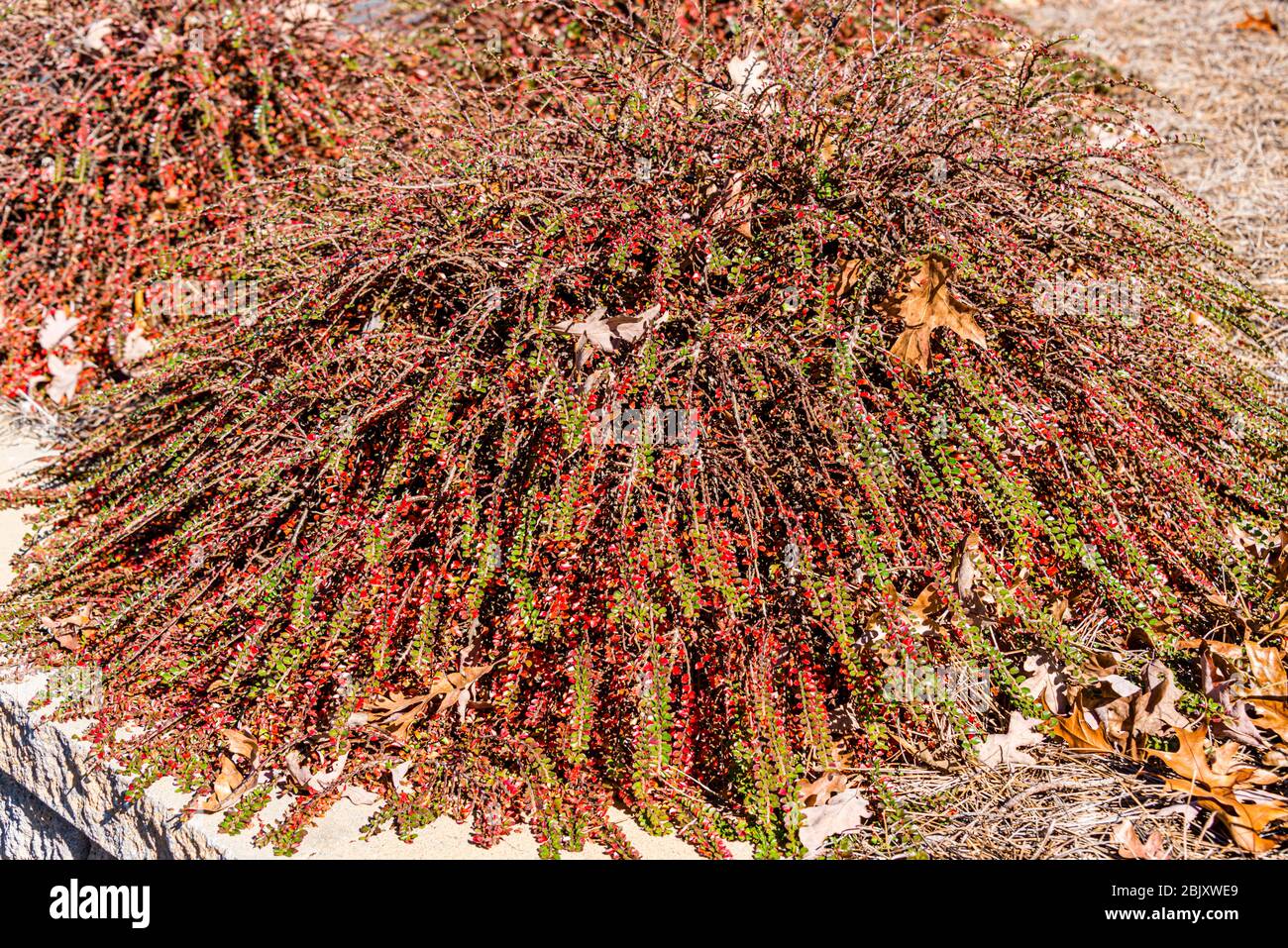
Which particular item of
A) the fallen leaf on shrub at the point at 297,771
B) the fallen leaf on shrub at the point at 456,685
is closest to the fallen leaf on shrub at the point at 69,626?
the fallen leaf on shrub at the point at 297,771

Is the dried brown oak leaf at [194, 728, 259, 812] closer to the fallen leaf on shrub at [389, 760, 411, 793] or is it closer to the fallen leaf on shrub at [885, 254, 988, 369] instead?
the fallen leaf on shrub at [389, 760, 411, 793]

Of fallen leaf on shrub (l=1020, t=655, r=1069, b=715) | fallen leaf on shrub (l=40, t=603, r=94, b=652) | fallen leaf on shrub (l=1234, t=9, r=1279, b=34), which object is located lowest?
fallen leaf on shrub (l=40, t=603, r=94, b=652)

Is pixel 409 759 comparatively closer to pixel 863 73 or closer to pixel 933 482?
pixel 933 482

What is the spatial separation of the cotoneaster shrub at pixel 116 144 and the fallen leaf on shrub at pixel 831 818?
2.76m

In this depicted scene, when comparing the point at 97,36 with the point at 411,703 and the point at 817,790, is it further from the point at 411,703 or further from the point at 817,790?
the point at 817,790

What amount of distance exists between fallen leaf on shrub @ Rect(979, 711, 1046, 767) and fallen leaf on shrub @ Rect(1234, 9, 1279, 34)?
4.94 metres

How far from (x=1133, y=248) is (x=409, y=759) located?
226 cm

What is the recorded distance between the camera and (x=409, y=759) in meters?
2.22

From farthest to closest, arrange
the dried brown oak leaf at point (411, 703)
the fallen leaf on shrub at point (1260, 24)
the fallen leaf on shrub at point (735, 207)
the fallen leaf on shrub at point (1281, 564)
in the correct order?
1. the fallen leaf on shrub at point (1260, 24)
2. the fallen leaf on shrub at point (735, 207)
3. the fallen leaf on shrub at point (1281, 564)
4. the dried brown oak leaf at point (411, 703)

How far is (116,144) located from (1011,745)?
3.61m

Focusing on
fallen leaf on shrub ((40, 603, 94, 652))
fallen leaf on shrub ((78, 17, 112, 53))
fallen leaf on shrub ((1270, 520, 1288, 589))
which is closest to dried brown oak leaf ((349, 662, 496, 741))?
fallen leaf on shrub ((40, 603, 94, 652))

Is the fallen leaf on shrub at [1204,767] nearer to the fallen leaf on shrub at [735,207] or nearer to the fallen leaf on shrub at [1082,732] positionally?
the fallen leaf on shrub at [1082,732]

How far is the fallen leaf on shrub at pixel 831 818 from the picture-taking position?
2.07 metres

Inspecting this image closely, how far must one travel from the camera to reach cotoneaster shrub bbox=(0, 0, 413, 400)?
3.65 metres
